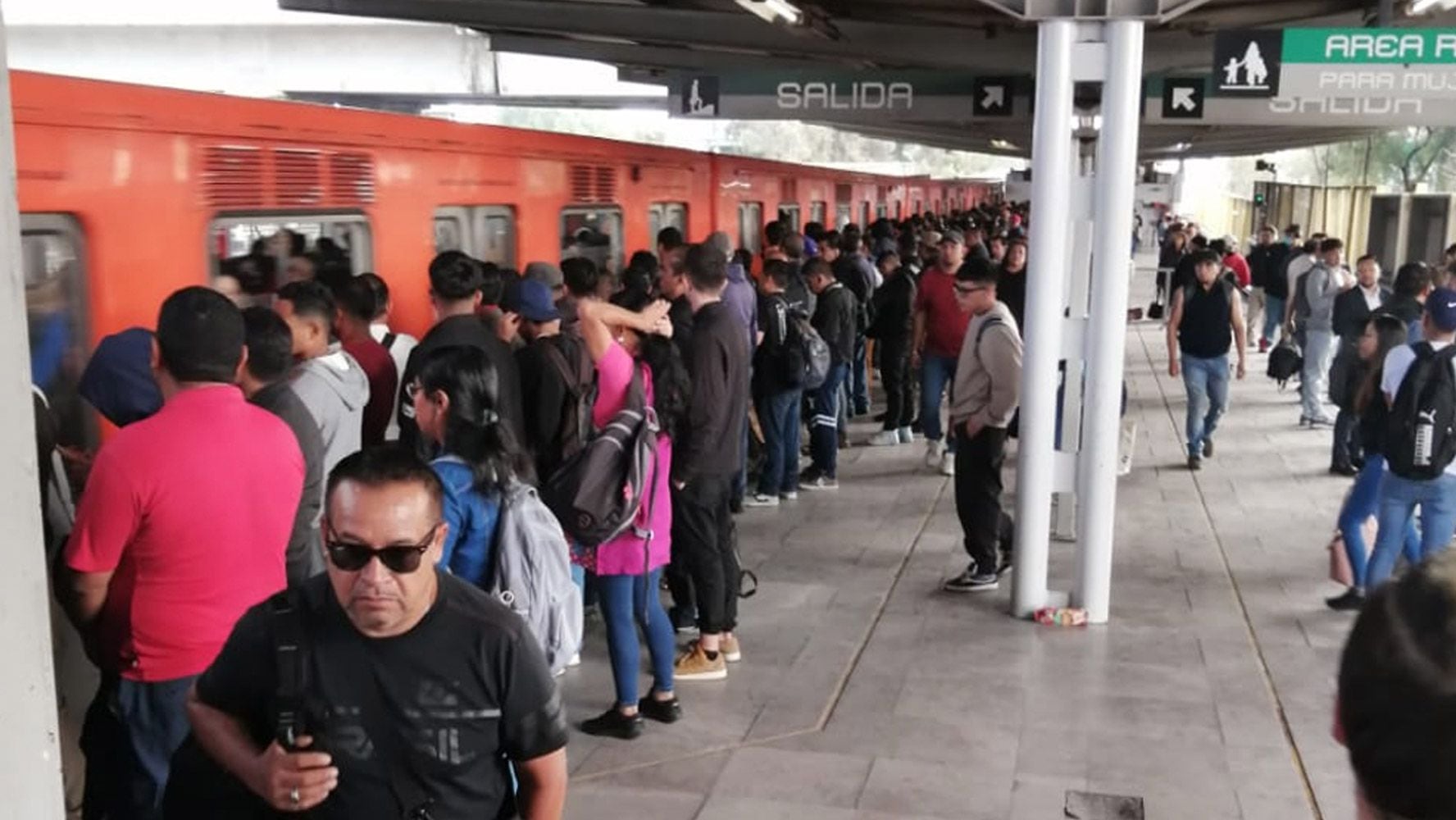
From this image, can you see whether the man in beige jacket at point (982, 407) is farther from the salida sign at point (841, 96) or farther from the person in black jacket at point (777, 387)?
Result: the salida sign at point (841, 96)

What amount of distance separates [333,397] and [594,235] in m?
4.76

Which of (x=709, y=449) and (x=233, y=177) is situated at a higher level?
(x=233, y=177)

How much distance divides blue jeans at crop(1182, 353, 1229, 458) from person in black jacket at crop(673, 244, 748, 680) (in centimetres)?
549

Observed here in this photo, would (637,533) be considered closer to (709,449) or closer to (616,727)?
(709,449)

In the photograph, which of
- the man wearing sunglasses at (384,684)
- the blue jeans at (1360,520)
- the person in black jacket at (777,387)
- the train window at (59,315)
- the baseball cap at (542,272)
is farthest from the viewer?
the person in black jacket at (777,387)

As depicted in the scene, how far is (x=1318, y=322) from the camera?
1185 cm

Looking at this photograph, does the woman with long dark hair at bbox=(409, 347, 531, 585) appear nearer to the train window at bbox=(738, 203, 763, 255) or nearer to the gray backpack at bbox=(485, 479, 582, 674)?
the gray backpack at bbox=(485, 479, 582, 674)

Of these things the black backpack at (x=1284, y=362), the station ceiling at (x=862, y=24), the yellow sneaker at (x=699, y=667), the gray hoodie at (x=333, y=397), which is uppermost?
the station ceiling at (x=862, y=24)

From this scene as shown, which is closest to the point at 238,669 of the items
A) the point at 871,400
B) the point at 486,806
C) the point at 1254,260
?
the point at 486,806

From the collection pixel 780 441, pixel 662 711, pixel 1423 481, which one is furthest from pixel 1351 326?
pixel 662 711

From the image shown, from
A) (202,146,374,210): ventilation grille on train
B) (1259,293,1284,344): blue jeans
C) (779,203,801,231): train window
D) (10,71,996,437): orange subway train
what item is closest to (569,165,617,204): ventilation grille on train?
(10,71,996,437): orange subway train

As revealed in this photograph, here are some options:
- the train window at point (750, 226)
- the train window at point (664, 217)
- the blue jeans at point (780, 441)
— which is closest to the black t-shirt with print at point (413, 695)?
the blue jeans at point (780, 441)

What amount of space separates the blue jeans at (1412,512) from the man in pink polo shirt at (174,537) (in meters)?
5.18

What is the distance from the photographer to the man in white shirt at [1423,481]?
6.15 metres
